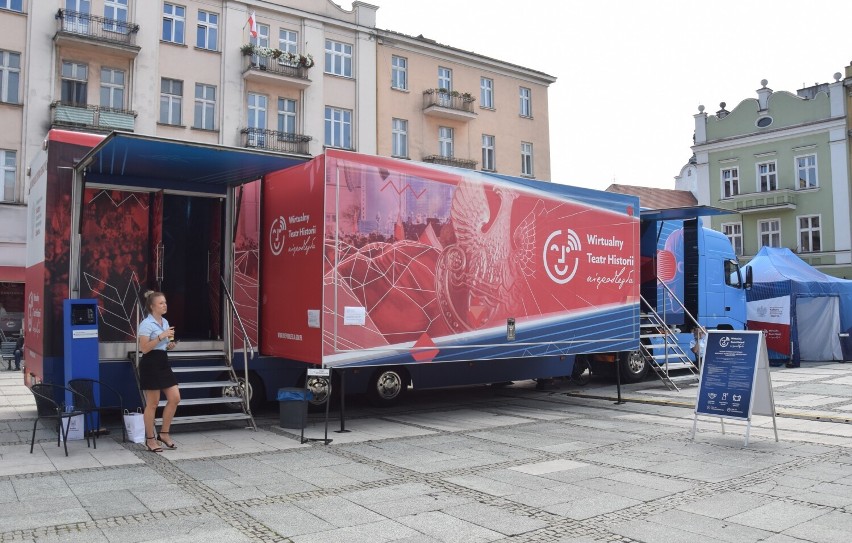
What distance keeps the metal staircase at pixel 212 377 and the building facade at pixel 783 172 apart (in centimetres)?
3530

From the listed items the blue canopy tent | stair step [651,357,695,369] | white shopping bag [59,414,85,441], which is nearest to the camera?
white shopping bag [59,414,85,441]

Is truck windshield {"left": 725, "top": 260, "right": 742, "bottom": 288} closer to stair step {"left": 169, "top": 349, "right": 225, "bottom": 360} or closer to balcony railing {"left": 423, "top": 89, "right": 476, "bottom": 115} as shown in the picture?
stair step {"left": 169, "top": 349, "right": 225, "bottom": 360}

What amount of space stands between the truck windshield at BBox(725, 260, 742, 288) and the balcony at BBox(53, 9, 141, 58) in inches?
801

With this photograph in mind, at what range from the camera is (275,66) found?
28234 mm

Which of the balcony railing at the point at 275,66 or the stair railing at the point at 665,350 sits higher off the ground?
the balcony railing at the point at 275,66

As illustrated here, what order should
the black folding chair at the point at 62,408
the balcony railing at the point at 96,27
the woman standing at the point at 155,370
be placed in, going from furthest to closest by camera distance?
the balcony railing at the point at 96,27
the woman standing at the point at 155,370
the black folding chair at the point at 62,408

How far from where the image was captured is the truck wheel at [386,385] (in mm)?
11383

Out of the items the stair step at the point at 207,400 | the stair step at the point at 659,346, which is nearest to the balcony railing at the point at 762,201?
the stair step at the point at 659,346

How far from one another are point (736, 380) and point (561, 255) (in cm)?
366

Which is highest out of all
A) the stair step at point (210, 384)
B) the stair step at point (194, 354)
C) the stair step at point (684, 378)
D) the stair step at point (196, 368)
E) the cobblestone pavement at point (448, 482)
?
the stair step at point (194, 354)

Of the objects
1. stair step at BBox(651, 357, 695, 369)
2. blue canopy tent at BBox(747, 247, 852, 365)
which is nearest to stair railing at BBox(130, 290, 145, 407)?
stair step at BBox(651, 357, 695, 369)

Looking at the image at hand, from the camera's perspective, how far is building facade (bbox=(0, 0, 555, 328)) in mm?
24047

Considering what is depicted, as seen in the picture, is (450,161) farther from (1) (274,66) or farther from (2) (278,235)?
A: (2) (278,235)

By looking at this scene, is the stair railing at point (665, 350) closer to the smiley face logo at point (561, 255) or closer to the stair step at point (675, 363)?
the stair step at point (675, 363)
